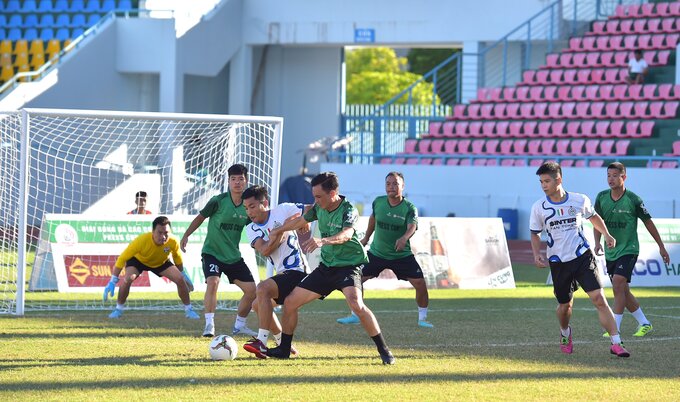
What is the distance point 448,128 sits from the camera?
3234 centimetres

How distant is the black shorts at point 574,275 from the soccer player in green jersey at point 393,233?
3.01 m

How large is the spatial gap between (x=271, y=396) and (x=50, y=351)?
3248 millimetres

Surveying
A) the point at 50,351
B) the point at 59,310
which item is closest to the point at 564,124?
the point at 59,310

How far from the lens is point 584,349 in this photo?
11680mm

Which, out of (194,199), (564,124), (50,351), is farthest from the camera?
(564,124)

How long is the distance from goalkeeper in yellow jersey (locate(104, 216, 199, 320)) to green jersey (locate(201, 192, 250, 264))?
1715mm

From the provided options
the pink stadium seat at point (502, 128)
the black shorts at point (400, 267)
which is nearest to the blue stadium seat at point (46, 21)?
the pink stadium seat at point (502, 128)

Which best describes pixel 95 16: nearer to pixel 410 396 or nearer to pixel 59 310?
pixel 59 310

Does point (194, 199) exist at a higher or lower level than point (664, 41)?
lower

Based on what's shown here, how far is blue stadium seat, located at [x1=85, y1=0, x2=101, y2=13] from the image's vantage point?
123 ft

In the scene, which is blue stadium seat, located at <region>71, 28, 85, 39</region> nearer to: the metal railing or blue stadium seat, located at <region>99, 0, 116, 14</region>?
blue stadium seat, located at <region>99, 0, 116, 14</region>

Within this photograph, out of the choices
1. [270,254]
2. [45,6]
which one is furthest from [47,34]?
[270,254]

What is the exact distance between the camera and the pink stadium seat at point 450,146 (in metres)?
31.4

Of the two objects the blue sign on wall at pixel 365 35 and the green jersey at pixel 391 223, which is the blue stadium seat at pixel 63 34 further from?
the green jersey at pixel 391 223
